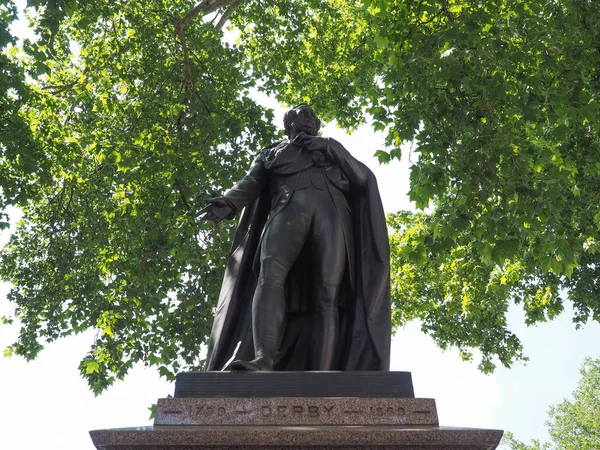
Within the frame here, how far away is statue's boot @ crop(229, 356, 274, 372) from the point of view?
152 inches

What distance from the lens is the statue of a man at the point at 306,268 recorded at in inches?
171

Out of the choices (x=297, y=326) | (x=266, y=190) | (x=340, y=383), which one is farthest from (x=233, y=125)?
(x=340, y=383)

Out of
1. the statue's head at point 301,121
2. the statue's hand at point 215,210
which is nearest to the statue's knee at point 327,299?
the statue's hand at point 215,210

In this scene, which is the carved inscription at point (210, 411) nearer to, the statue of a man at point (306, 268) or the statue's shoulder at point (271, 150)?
the statue of a man at point (306, 268)

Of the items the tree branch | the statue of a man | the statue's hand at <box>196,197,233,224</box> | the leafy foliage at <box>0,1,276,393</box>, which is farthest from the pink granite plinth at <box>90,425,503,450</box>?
the tree branch

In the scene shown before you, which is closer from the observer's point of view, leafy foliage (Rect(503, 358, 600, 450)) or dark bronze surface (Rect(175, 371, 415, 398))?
dark bronze surface (Rect(175, 371, 415, 398))

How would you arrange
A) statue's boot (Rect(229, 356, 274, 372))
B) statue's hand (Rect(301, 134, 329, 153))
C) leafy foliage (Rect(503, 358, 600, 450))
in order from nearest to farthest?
statue's boot (Rect(229, 356, 274, 372)) → statue's hand (Rect(301, 134, 329, 153)) → leafy foliage (Rect(503, 358, 600, 450))

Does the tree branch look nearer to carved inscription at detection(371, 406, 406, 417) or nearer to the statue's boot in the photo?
the statue's boot

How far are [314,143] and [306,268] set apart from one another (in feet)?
3.07

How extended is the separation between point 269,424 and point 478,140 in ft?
20.3

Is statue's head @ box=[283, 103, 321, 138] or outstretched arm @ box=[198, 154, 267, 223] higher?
statue's head @ box=[283, 103, 321, 138]

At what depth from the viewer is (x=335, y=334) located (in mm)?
4395

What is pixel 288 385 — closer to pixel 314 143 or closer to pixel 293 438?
pixel 293 438

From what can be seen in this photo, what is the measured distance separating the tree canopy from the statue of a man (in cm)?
414
